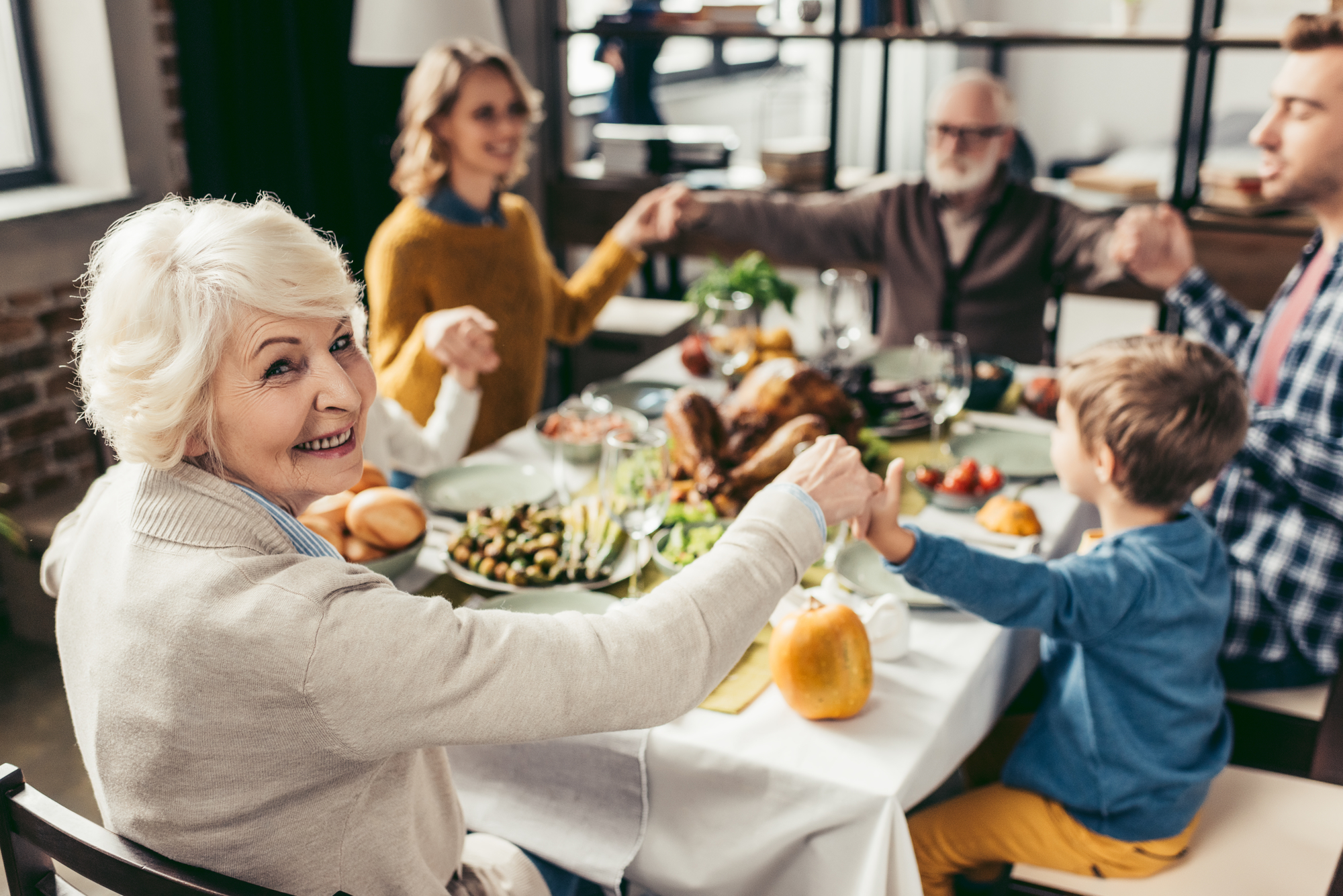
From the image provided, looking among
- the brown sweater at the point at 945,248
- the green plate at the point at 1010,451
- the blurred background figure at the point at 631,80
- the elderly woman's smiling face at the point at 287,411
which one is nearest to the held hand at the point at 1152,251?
the brown sweater at the point at 945,248

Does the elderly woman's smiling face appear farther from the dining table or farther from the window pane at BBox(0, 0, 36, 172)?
the window pane at BBox(0, 0, 36, 172)

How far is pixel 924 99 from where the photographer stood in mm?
6766

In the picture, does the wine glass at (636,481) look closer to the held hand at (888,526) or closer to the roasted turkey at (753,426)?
the held hand at (888,526)

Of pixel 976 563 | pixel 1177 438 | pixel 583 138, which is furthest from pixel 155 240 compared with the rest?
pixel 583 138

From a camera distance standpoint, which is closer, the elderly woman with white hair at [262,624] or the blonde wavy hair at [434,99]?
the elderly woman with white hair at [262,624]

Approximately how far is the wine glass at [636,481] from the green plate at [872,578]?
0.99ft

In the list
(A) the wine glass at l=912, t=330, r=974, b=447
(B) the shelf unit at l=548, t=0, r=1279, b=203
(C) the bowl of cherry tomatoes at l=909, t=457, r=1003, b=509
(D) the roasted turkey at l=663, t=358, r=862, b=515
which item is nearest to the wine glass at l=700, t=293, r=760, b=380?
(D) the roasted turkey at l=663, t=358, r=862, b=515

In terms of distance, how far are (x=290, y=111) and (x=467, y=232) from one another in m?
1.07

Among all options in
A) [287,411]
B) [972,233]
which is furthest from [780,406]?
[972,233]

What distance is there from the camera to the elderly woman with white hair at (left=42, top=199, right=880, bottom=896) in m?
0.85

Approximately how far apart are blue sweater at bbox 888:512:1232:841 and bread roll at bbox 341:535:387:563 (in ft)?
2.21

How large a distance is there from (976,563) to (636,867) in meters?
0.53

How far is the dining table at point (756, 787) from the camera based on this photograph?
1.14 meters

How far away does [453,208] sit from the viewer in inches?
96.3
